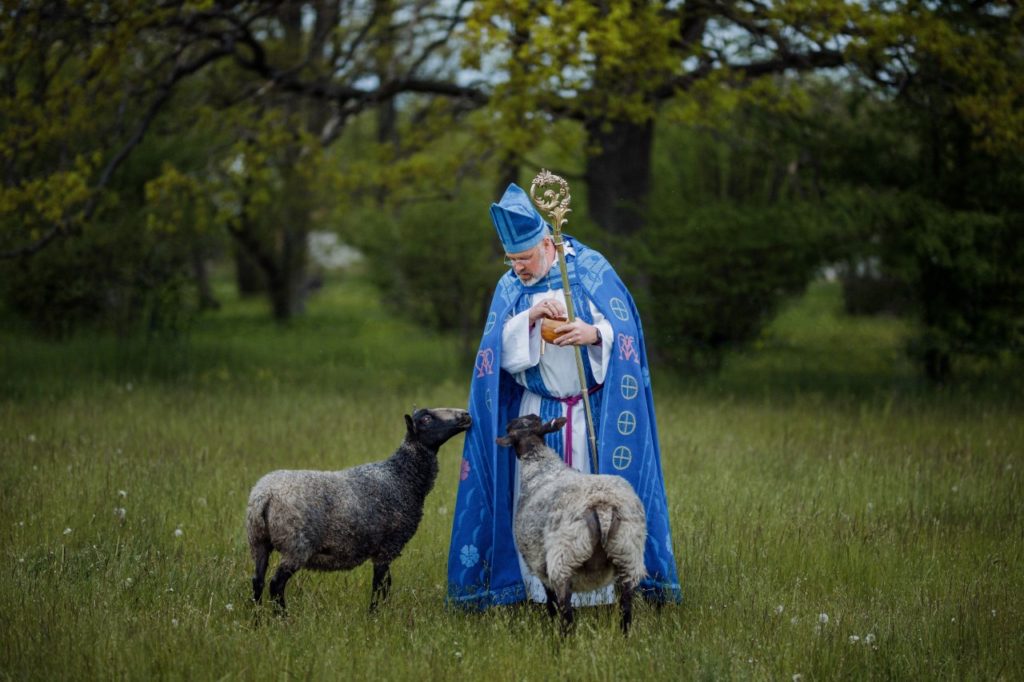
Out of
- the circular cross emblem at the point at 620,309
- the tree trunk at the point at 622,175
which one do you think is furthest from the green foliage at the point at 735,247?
the circular cross emblem at the point at 620,309

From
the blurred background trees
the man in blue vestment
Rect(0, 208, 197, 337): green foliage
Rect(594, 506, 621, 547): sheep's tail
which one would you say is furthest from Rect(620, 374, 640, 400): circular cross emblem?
Rect(0, 208, 197, 337): green foliage

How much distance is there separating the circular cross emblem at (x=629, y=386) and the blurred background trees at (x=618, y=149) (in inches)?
239

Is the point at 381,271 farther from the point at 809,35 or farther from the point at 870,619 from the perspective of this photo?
the point at 870,619

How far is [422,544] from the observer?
6.83 meters

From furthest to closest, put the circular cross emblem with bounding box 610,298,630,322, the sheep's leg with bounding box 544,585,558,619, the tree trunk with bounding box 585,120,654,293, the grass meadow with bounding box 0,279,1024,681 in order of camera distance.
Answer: the tree trunk with bounding box 585,120,654,293 < the circular cross emblem with bounding box 610,298,630,322 < the sheep's leg with bounding box 544,585,558,619 < the grass meadow with bounding box 0,279,1024,681

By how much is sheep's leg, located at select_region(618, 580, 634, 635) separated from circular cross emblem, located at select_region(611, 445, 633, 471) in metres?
0.76

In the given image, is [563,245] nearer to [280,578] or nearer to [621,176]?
[280,578]

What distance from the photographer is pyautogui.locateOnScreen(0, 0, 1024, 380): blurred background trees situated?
11617mm

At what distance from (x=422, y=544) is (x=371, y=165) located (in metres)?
8.45

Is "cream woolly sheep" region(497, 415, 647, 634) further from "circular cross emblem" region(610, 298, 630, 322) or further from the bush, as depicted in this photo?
the bush

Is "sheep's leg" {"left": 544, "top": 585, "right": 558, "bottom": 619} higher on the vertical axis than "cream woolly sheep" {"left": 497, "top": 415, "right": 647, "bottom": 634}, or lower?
lower

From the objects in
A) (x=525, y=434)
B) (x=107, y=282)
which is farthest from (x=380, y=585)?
(x=107, y=282)

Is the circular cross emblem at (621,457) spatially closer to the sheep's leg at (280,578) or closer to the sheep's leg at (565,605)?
the sheep's leg at (565,605)

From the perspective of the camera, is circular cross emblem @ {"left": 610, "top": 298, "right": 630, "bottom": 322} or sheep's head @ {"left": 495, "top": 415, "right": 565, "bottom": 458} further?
circular cross emblem @ {"left": 610, "top": 298, "right": 630, "bottom": 322}
